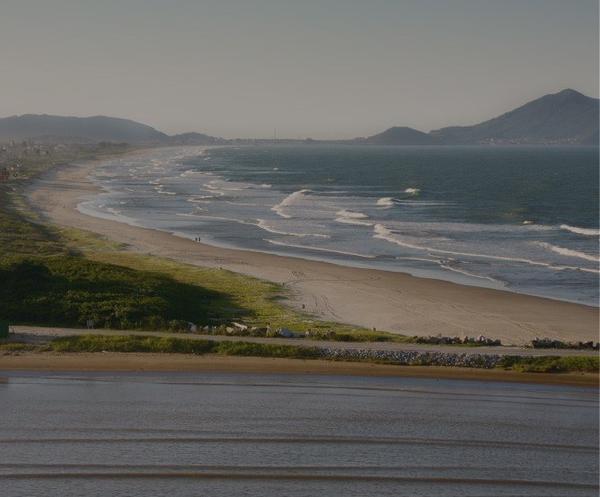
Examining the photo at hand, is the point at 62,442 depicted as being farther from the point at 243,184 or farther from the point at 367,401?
the point at 243,184

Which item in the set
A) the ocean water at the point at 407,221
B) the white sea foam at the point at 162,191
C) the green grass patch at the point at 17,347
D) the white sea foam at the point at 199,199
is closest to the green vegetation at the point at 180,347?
the green grass patch at the point at 17,347

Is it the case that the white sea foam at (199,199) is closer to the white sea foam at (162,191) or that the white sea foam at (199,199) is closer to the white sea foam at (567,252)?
the white sea foam at (162,191)

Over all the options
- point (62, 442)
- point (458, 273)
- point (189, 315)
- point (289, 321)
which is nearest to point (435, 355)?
point (289, 321)

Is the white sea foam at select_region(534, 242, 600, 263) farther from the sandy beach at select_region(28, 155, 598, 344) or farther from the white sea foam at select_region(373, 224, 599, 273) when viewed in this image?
the sandy beach at select_region(28, 155, 598, 344)

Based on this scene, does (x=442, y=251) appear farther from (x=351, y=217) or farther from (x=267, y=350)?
(x=267, y=350)

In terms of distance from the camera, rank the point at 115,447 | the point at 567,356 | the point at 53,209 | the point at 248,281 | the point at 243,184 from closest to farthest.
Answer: the point at 115,447 < the point at 567,356 < the point at 248,281 < the point at 53,209 < the point at 243,184

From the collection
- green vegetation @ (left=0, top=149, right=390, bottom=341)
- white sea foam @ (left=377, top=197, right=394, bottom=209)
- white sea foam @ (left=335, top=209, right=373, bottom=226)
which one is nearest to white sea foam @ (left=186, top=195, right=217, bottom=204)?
white sea foam @ (left=335, top=209, right=373, bottom=226)
